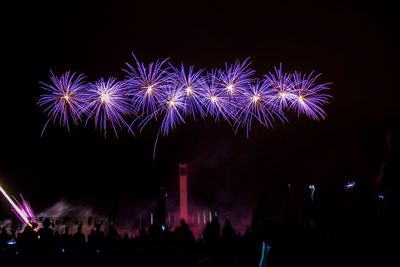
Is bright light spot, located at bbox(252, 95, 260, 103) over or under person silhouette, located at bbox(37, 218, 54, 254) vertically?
→ over

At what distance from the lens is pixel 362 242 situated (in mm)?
3980

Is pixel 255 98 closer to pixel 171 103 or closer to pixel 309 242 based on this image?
pixel 171 103

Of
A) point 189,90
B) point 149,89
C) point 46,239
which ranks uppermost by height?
point 189,90

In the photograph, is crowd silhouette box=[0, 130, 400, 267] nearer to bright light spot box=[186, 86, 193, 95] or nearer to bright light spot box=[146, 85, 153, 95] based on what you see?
bright light spot box=[146, 85, 153, 95]

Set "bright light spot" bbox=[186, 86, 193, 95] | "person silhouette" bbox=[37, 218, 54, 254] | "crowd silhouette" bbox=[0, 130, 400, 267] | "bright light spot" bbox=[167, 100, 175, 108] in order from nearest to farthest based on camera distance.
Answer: "crowd silhouette" bbox=[0, 130, 400, 267] → "person silhouette" bbox=[37, 218, 54, 254] → "bright light spot" bbox=[186, 86, 193, 95] → "bright light spot" bbox=[167, 100, 175, 108]

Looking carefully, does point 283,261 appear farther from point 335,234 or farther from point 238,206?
point 238,206

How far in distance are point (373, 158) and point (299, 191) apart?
9146 millimetres

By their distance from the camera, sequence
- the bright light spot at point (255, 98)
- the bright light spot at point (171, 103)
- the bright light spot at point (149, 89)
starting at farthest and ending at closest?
1. the bright light spot at point (171, 103)
2. the bright light spot at point (255, 98)
3. the bright light spot at point (149, 89)

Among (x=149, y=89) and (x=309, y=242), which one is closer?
(x=309, y=242)

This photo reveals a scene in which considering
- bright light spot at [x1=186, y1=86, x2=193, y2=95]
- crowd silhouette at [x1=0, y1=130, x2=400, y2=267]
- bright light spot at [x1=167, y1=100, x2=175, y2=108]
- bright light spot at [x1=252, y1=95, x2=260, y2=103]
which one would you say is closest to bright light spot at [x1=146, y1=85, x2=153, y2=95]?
bright light spot at [x1=167, y1=100, x2=175, y2=108]

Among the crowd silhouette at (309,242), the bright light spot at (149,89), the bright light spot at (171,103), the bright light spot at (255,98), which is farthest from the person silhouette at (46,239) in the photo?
the bright light spot at (255,98)

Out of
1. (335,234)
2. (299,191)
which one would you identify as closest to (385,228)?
(335,234)

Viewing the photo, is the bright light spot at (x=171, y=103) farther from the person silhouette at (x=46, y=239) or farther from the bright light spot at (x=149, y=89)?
the person silhouette at (x=46, y=239)

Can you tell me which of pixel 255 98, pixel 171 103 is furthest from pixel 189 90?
pixel 255 98
